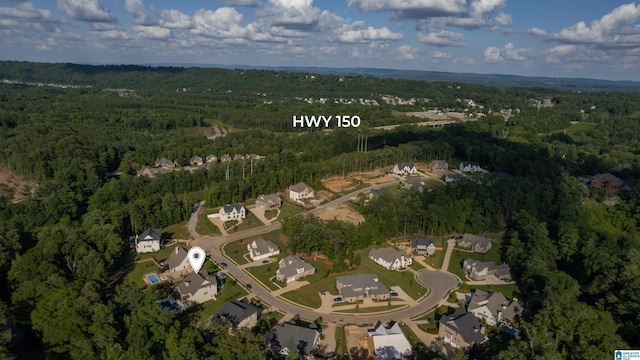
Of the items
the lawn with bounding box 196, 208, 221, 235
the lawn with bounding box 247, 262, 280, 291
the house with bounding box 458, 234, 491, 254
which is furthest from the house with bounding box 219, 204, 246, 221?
the house with bounding box 458, 234, 491, 254

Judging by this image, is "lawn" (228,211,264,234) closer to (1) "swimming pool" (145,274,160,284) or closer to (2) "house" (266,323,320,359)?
(1) "swimming pool" (145,274,160,284)

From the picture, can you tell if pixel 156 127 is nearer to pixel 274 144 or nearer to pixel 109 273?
pixel 274 144

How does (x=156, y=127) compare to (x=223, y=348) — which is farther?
(x=156, y=127)

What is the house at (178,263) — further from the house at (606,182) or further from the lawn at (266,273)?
the house at (606,182)

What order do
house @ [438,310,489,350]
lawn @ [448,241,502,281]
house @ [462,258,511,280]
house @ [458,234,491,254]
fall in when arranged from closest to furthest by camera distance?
house @ [438,310,489,350] → house @ [462,258,511,280] → lawn @ [448,241,502,281] → house @ [458,234,491,254]

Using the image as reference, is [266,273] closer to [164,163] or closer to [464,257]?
[464,257]

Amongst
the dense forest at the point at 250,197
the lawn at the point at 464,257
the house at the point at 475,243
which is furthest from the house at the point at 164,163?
the lawn at the point at 464,257

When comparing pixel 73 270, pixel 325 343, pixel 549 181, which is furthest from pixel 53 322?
pixel 549 181
